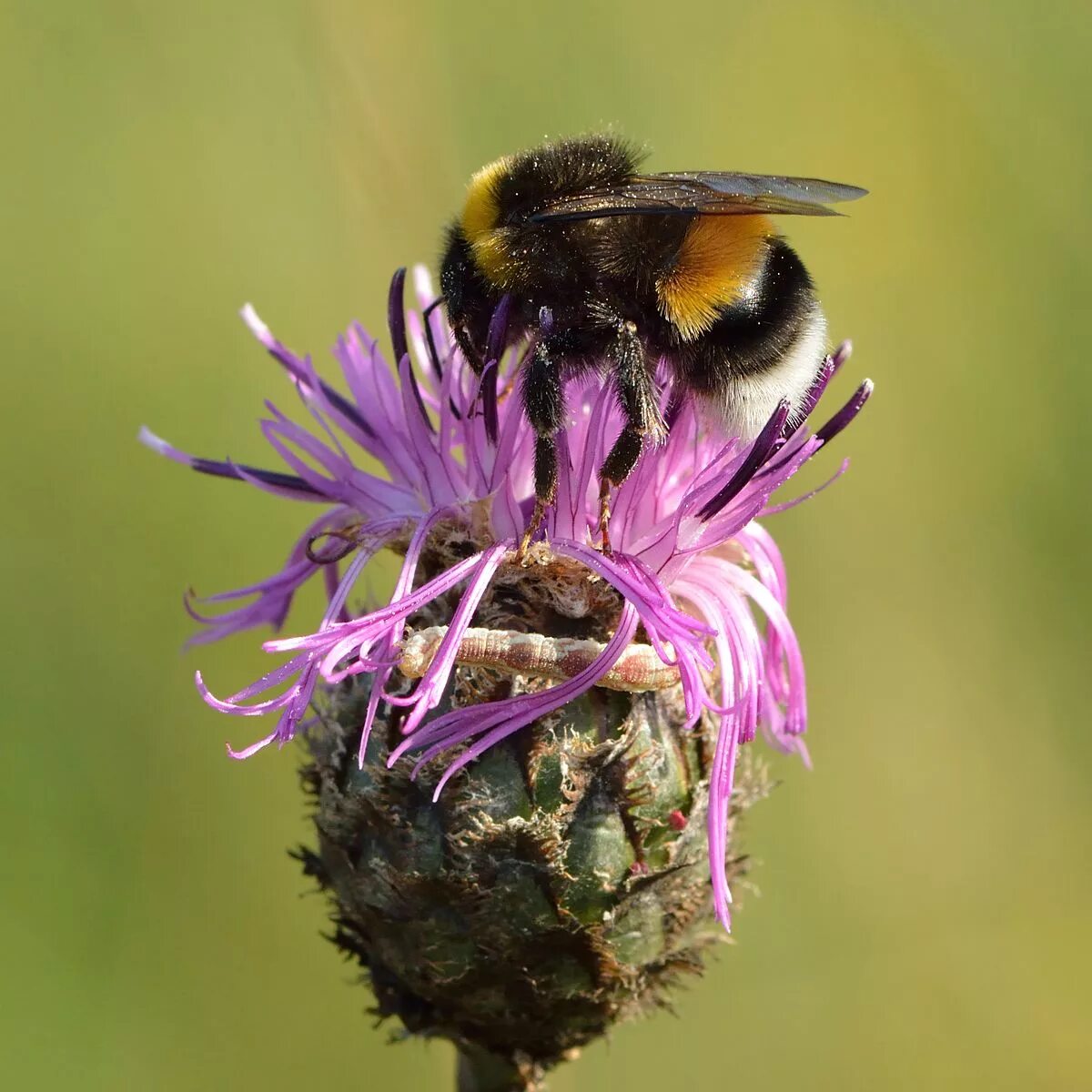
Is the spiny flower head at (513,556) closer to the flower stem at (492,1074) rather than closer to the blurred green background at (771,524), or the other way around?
the flower stem at (492,1074)

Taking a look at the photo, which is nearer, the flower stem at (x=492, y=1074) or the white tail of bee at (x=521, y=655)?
the white tail of bee at (x=521, y=655)

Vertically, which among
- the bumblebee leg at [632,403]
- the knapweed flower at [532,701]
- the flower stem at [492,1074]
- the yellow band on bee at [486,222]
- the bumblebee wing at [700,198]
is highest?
the yellow band on bee at [486,222]

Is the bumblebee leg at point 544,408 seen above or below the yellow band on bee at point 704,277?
below

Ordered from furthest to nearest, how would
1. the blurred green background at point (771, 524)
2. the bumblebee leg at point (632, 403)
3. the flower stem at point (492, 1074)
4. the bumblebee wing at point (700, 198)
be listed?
A: the blurred green background at point (771, 524)
the flower stem at point (492, 1074)
the bumblebee leg at point (632, 403)
the bumblebee wing at point (700, 198)

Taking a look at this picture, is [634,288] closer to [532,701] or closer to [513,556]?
[513,556]

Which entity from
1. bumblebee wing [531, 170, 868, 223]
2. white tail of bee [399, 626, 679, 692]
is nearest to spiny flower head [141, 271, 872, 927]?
white tail of bee [399, 626, 679, 692]

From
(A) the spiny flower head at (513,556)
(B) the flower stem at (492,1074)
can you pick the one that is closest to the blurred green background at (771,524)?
(B) the flower stem at (492,1074)

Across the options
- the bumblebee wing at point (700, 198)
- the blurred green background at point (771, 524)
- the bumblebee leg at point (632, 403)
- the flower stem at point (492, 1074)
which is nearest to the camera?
the bumblebee wing at point (700, 198)

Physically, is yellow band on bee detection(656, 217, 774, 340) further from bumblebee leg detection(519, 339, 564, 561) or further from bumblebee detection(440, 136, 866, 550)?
bumblebee leg detection(519, 339, 564, 561)
